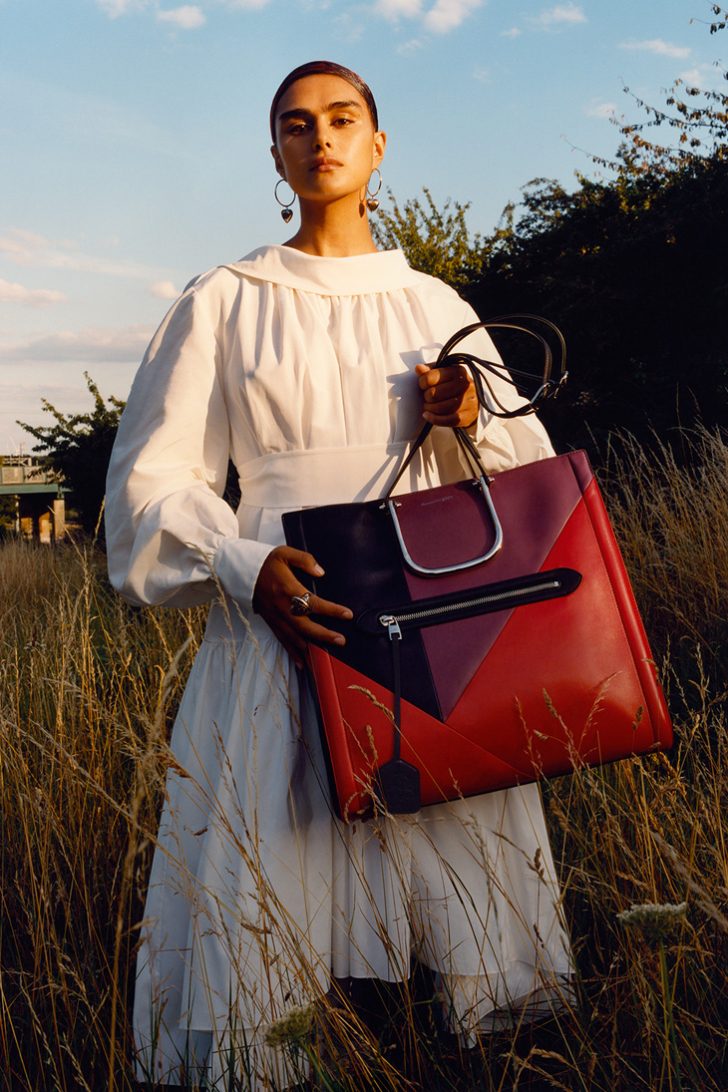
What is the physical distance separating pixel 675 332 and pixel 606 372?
623 mm

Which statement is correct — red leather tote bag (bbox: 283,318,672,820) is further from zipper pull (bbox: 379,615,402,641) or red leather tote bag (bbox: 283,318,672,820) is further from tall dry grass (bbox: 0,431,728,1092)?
tall dry grass (bbox: 0,431,728,1092)

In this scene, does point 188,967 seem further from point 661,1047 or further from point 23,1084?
point 661,1047

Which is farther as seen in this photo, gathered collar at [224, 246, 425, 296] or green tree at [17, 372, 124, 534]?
green tree at [17, 372, 124, 534]

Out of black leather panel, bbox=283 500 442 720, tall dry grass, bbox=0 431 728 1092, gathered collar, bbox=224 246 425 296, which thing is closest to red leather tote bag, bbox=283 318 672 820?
black leather panel, bbox=283 500 442 720

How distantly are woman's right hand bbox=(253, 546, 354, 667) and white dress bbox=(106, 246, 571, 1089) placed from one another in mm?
33

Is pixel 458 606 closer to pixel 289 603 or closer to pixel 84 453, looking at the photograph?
pixel 289 603

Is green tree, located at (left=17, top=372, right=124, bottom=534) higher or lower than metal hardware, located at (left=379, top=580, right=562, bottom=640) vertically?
higher

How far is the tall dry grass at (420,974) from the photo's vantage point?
152 cm

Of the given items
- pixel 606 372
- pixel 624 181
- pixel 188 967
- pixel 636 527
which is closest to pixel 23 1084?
pixel 188 967

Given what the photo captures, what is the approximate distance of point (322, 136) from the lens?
1961mm

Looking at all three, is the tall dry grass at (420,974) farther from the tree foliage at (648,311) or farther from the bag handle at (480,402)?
the tree foliage at (648,311)

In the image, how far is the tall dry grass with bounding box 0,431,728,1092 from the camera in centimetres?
152

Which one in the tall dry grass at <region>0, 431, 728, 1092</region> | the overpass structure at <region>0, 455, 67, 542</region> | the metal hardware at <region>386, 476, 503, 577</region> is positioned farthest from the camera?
the overpass structure at <region>0, 455, 67, 542</region>

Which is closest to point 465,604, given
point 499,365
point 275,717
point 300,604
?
point 300,604
